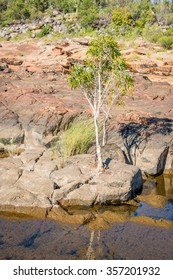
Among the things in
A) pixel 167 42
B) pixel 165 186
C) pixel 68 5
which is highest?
pixel 68 5

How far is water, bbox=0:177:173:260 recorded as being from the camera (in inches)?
228

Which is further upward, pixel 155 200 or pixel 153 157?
pixel 153 157

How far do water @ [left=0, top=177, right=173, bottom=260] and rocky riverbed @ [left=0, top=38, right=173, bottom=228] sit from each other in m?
0.39

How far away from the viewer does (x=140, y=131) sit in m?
11.6

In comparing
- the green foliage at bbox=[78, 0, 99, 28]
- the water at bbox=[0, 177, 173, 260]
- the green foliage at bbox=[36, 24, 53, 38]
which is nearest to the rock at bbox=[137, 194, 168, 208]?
the water at bbox=[0, 177, 173, 260]

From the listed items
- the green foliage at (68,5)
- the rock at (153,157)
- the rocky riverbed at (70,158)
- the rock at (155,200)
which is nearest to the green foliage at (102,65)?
the rocky riverbed at (70,158)

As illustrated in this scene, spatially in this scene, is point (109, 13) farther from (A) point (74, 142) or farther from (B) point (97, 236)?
(B) point (97, 236)

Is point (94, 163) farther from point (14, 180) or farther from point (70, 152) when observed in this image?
point (14, 180)

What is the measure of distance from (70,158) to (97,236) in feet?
12.2

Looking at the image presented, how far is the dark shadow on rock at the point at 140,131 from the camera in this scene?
11102mm

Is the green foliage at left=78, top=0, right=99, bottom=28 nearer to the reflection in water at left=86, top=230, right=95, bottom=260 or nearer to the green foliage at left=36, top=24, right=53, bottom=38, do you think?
the green foliage at left=36, top=24, right=53, bottom=38

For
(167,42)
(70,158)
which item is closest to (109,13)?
(167,42)

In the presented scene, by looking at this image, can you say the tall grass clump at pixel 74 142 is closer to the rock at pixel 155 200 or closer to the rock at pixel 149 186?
the rock at pixel 149 186
